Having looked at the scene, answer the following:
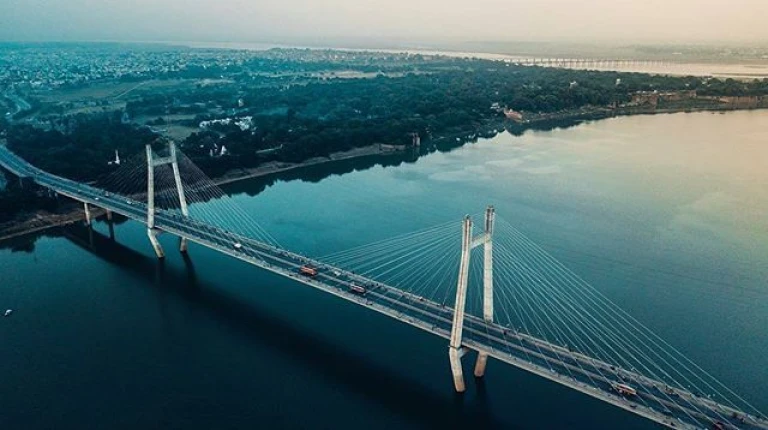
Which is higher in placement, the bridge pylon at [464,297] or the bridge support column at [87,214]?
the bridge pylon at [464,297]

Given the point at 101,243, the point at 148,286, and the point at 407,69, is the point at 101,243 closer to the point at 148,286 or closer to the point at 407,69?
the point at 148,286

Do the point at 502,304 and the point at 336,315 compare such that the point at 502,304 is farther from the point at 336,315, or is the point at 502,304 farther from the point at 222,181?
the point at 222,181

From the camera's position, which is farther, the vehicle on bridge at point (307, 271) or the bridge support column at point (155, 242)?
the bridge support column at point (155, 242)

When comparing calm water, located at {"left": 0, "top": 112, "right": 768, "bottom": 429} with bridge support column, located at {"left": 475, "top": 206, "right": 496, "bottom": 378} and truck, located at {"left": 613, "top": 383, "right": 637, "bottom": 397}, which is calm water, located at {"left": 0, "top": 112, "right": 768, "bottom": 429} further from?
truck, located at {"left": 613, "top": 383, "right": 637, "bottom": 397}

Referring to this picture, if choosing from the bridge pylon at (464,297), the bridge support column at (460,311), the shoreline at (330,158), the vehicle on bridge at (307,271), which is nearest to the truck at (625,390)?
the bridge pylon at (464,297)

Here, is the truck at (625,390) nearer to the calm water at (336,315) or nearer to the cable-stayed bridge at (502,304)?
the cable-stayed bridge at (502,304)

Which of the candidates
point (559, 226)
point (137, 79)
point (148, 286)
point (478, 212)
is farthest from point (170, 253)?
point (137, 79)

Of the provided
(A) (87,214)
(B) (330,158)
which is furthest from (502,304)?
(B) (330,158)
